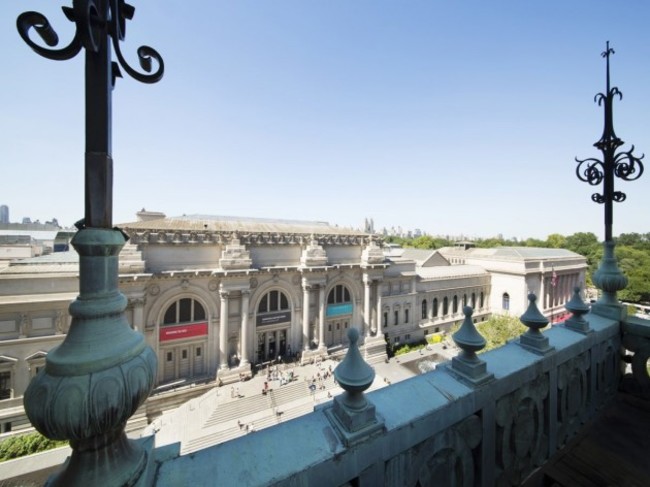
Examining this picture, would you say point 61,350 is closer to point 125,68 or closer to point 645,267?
point 125,68

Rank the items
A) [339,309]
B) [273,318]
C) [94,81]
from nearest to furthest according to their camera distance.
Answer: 1. [94,81]
2. [273,318]
3. [339,309]

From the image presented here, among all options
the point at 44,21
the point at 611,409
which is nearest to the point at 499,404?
the point at 611,409

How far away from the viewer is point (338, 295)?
2658 cm

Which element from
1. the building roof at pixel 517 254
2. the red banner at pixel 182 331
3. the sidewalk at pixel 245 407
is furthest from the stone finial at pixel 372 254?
the building roof at pixel 517 254

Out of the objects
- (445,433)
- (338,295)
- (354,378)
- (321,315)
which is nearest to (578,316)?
(445,433)

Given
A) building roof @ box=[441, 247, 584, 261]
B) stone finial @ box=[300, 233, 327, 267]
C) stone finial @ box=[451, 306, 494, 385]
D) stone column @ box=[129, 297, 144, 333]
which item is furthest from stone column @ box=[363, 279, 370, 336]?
stone finial @ box=[451, 306, 494, 385]

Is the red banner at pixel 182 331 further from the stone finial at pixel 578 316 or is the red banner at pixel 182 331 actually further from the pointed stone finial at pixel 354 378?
the stone finial at pixel 578 316

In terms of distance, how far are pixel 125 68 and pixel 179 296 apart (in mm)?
20738

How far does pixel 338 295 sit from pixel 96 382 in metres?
25.9

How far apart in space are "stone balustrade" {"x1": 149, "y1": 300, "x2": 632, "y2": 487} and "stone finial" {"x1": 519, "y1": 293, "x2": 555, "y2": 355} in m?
0.03

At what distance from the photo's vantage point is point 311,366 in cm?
2280

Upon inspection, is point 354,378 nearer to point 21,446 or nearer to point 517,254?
point 21,446

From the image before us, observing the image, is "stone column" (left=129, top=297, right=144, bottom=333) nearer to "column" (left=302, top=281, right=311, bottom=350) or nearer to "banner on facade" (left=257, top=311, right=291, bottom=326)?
"banner on facade" (left=257, top=311, right=291, bottom=326)

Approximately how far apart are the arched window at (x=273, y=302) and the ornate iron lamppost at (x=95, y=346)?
878 inches
